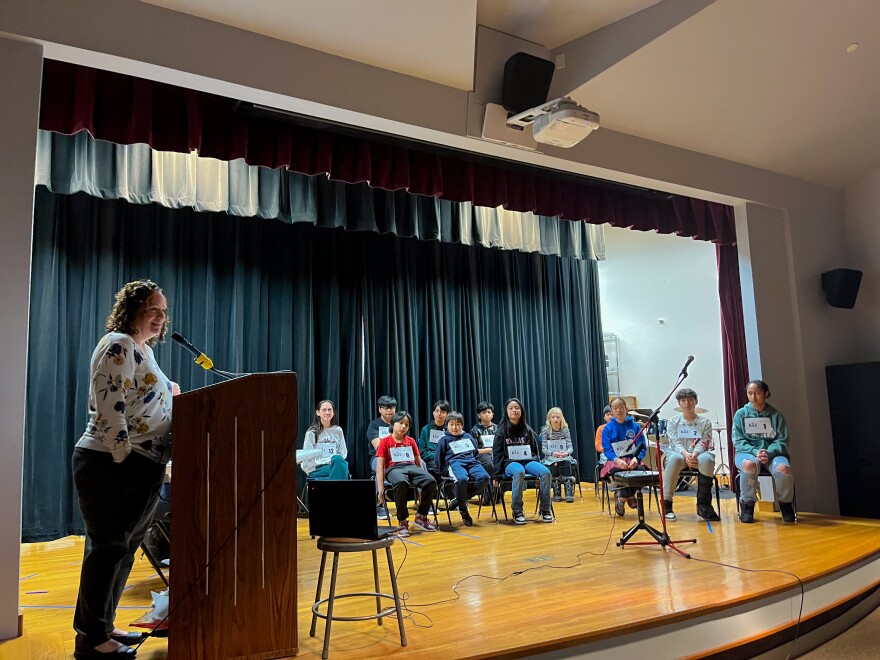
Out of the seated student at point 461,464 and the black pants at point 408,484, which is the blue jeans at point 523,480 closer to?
the seated student at point 461,464

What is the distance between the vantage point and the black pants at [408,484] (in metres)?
5.23

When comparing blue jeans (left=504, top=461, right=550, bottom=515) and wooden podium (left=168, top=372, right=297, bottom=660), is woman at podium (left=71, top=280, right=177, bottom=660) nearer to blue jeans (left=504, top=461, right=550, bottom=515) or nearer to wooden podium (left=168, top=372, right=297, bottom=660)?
wooden podium (left=168, top=372, right=297, bottom=660)

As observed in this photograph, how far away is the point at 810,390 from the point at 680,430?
127 cm

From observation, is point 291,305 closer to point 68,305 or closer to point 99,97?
point 68,305

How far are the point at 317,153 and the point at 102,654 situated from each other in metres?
3.22

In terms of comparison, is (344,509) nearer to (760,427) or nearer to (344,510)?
(344,510)

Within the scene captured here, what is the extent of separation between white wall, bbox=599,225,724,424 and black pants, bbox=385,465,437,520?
491cm

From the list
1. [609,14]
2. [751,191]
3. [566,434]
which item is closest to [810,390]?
[751,191]

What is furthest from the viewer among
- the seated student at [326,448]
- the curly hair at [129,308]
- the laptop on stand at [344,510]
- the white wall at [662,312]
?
the white wall at [662,312]

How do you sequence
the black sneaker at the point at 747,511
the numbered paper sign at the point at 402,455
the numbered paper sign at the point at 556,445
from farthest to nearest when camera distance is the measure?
1. the numbered paper sign at the point at 556,445
2. the numbered paper sign at the point at 402,455
3. the black sneaker at the point at 747,511

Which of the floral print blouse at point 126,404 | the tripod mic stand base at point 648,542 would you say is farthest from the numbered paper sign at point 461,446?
the floral print blouse at point 126,404

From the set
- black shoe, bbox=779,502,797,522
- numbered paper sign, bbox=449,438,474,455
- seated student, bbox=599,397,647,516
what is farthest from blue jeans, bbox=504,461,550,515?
black shoe, bbox=779,502,797,522

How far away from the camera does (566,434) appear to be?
Answer: 684 cm

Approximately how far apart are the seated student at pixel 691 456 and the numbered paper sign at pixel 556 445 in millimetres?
1336
